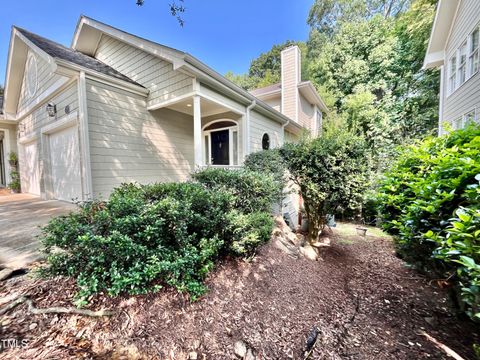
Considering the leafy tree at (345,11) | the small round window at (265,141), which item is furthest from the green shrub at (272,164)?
the leafy tree at (345,11)

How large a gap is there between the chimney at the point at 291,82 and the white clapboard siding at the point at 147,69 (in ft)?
25.1

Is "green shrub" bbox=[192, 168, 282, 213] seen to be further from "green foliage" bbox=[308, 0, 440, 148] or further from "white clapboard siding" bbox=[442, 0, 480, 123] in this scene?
"green foliage" bbox=[308, 0, 440, 148]

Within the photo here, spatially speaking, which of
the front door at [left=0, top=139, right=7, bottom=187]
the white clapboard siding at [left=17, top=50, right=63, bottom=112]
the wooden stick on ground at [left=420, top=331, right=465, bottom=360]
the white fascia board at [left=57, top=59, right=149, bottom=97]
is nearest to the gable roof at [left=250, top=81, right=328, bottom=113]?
the white fascia board at [left=57, top=59, right=149, bottom=97]

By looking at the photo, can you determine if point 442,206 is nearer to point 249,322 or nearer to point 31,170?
point 249,322

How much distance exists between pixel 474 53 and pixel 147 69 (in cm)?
1017

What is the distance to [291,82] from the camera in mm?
12023

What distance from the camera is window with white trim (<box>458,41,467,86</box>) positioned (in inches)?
279

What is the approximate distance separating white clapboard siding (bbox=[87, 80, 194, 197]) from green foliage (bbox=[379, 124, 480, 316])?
20.9 ft

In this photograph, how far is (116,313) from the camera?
7.12 ft

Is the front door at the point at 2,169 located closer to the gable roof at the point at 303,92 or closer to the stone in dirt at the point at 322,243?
the gable roof at the point at 303,92

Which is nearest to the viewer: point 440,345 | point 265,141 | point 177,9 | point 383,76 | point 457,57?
point 440,345

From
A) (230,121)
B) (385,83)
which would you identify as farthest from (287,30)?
(230,121)

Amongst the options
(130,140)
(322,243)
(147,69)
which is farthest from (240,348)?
(147,69)

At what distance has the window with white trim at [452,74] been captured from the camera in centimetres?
797
